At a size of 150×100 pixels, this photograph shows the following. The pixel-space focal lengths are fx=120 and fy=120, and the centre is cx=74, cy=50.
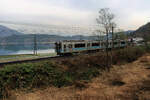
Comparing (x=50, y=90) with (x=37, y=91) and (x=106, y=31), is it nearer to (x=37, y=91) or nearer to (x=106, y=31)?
(x=37, y=91)

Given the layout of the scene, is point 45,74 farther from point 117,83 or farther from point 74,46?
point 74,46

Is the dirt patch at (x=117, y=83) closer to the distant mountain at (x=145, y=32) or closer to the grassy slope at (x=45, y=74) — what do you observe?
the grassy slope at (x=45, y=74)

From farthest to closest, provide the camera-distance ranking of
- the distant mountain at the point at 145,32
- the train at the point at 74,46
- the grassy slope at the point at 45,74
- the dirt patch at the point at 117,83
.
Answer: the distant mountain at the point at 145,32 < the train at the point at 74,46 < the dirt patch at the point at 117,83 < the grassy slope at the point at 45,74

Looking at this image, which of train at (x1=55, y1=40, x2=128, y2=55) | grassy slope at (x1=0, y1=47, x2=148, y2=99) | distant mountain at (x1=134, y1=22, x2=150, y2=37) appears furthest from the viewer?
distant mountain at (x1=134, y1=22, x2=150, y2=37)

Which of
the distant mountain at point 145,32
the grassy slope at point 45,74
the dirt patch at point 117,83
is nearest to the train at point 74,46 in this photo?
the grassy slope at point 45,74

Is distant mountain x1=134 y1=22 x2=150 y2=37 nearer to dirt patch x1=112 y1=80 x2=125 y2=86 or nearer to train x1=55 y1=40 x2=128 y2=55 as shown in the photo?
train x1=55 y1=40 x2=128 y2=55

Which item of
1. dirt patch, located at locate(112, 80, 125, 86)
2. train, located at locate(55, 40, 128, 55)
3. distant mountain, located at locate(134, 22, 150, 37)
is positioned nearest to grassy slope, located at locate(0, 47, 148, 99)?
dirt patch, located at locate(112, 80, 125, 86)

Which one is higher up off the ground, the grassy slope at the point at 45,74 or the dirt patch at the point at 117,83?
the grassy slope at the point at 45,74

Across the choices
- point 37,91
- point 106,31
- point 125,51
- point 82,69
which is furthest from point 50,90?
point 125,51

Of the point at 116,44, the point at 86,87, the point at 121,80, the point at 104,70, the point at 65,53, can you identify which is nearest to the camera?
the point at 86,87

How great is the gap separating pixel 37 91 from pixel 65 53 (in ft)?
49.0

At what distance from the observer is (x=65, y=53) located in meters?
25.9

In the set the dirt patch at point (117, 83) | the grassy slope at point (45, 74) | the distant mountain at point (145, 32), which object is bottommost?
the dirt patch at point (117, 83)

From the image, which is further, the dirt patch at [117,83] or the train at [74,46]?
the train at [74,46]
